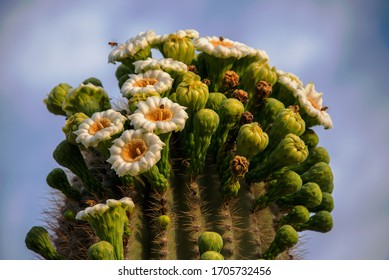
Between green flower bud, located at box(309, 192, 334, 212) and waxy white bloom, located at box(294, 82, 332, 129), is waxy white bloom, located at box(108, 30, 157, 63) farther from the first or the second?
green flower bud, located at box(309, 192, 334, 212)

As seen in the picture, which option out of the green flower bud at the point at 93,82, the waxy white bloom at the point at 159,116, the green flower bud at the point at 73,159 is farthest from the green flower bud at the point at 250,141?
the green flower bud at the point at 93,82

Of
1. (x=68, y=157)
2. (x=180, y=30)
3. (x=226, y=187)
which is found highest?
(x=180, y=30)

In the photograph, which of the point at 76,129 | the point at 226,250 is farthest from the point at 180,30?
the point at 226,250

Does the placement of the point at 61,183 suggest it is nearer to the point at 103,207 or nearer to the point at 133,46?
the point at 103,207

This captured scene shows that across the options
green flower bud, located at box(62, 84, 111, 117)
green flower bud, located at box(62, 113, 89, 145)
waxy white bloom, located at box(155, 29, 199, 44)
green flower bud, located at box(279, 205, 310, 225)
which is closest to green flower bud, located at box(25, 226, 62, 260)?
green flower bud, located at box(62, 113, 89, 145)

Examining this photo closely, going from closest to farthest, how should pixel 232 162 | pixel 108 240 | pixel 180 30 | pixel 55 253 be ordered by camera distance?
1. pixel 108 240
2. pixel 232 162
3. pixel 55 253
4. pixel 180 30
